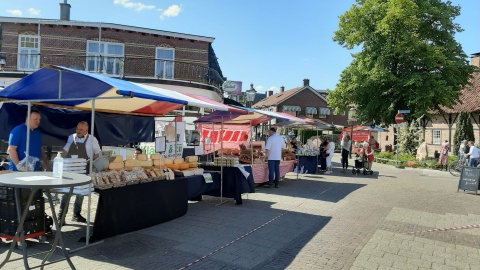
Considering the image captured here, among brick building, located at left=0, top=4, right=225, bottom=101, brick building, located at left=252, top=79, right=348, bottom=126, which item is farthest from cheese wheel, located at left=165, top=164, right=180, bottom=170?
brick building, located at left=252, top=79, right=348, bottom=126

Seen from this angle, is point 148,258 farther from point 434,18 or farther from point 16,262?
point 434,18

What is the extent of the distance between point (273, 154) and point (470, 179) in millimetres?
6766

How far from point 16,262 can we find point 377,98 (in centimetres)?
2849

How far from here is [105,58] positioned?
74.7ft

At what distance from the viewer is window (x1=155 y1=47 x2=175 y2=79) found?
2401 centimetres

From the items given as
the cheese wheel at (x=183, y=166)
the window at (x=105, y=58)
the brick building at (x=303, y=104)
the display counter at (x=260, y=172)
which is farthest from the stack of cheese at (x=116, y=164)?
the brick building at (x=303, y=104)

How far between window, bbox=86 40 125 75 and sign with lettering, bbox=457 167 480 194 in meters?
17.9

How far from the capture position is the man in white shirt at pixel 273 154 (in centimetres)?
1108

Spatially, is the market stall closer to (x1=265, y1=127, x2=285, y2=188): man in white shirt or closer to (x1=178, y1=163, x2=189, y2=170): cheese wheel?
(x1=178, y1=163, x2=189, y2=170): cheese wheel

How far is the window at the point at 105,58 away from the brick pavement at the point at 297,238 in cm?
1564

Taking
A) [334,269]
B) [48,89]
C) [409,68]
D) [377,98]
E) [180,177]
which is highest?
[409,68]

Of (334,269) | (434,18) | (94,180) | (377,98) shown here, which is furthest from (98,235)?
(434,18)

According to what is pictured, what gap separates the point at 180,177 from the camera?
7344mm

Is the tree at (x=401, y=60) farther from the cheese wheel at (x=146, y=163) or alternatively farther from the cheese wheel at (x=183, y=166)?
the cheese wheel at (x=146, y=163)
